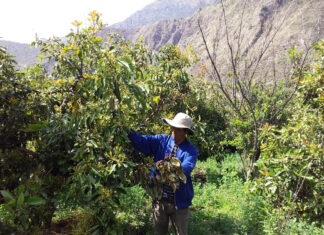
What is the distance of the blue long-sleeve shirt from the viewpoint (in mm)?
2710

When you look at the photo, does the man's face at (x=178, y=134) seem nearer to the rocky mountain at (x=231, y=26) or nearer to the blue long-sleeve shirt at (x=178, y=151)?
the blue long-sleeve shirt at (x=178, y=151)

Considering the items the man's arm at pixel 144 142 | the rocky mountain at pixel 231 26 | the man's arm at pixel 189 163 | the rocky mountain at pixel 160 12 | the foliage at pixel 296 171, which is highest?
the rocky mountain at pixel 160 12

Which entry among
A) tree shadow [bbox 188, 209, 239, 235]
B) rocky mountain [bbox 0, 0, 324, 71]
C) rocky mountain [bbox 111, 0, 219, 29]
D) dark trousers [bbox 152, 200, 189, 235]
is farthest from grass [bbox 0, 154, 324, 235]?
rocky mountain [bbox 111, 0, 219, 29]

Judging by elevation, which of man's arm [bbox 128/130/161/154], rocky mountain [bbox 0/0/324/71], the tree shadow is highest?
rocky mountain [bbox 0/0/324/71]

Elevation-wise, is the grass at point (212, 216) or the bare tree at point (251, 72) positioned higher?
the bare tree at point (251, 72)

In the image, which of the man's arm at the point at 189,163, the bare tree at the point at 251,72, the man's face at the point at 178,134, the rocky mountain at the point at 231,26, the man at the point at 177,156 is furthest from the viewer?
the rocky mountain at the point at 231,26

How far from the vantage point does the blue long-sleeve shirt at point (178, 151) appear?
271 centimetres

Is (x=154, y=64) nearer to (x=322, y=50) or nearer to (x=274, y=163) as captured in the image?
(x=274, y=163)

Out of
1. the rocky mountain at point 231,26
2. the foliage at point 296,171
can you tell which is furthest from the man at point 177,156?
the foliage at point 296,171

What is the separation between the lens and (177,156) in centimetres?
291

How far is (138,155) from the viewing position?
9.72ft

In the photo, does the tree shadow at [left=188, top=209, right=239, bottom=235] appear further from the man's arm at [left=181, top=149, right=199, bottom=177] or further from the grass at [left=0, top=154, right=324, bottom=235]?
the man's arm at [left=181, top=149, right=199, bottom=177]

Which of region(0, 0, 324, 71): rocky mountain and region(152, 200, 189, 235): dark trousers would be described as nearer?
region(152, 200, 189, 235): dark trousers

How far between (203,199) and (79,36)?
360 centimetres
